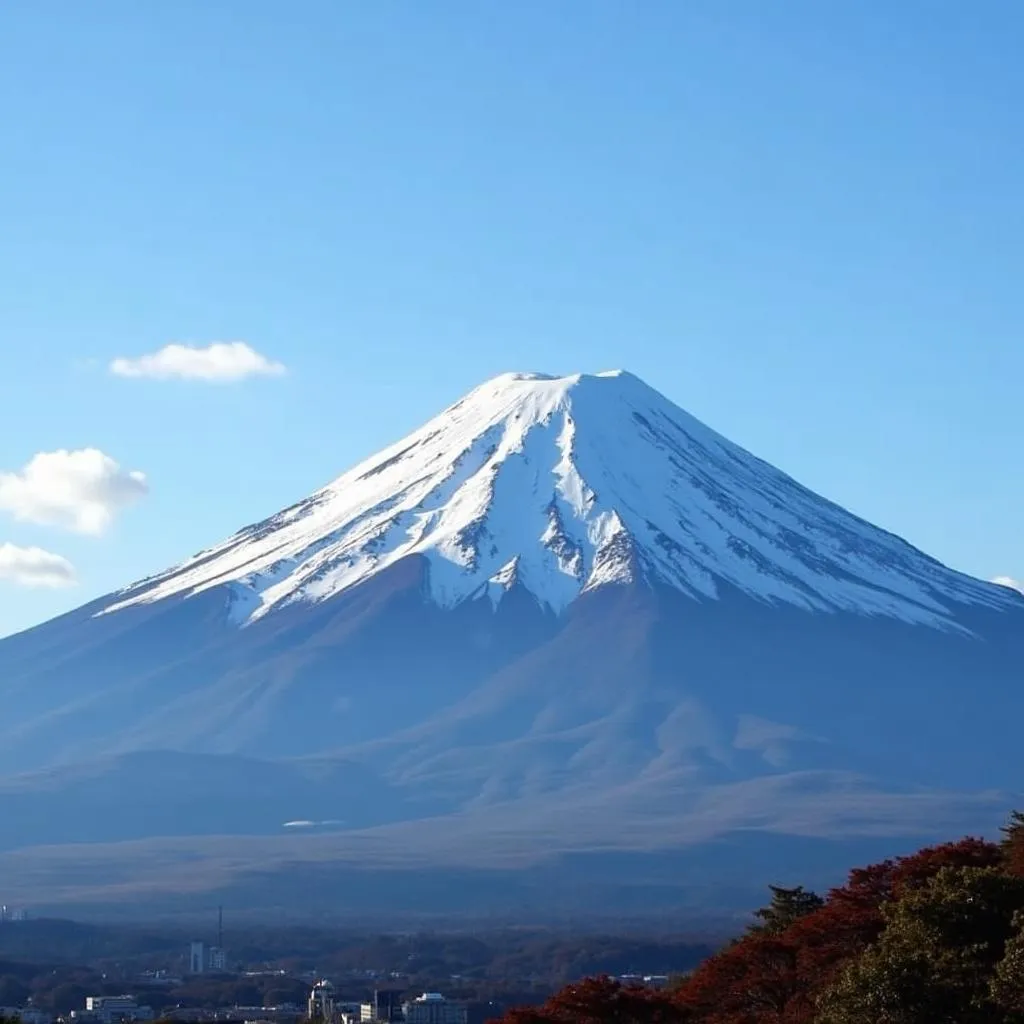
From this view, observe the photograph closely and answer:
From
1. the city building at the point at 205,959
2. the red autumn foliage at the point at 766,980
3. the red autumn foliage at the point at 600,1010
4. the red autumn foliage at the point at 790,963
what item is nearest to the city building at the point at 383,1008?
the city building at the point at 205,959

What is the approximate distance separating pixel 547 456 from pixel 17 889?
70.6 m

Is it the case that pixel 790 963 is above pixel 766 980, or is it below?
above

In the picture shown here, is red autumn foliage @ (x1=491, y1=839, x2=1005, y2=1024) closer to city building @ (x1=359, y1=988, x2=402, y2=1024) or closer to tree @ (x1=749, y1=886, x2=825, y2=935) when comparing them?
tree @ (x1=749, y1=886, x2=825, y2=935)

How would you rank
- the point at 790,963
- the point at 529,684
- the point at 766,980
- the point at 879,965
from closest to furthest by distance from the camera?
the point at 879,965 → the point at 766,980 → the point at 790,963 → the point at 529,684

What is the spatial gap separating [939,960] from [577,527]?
502 ft

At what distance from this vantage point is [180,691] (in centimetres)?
17212

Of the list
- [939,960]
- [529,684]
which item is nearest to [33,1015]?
[939,960]

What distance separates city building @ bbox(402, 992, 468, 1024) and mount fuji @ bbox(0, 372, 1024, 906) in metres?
57.4

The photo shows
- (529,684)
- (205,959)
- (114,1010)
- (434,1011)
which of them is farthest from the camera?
(529,684)

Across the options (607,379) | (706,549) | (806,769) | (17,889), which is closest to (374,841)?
(17,889)

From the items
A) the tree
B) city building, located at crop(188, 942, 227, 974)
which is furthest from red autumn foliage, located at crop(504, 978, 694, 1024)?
city building, located at crop(188, 942, 227, 974)

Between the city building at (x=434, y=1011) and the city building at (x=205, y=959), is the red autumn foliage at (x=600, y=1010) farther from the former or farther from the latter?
the city building at (x=205, y=959)

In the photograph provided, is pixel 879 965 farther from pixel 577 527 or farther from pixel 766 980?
pixel 577 527

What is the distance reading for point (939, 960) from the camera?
27172 mm
